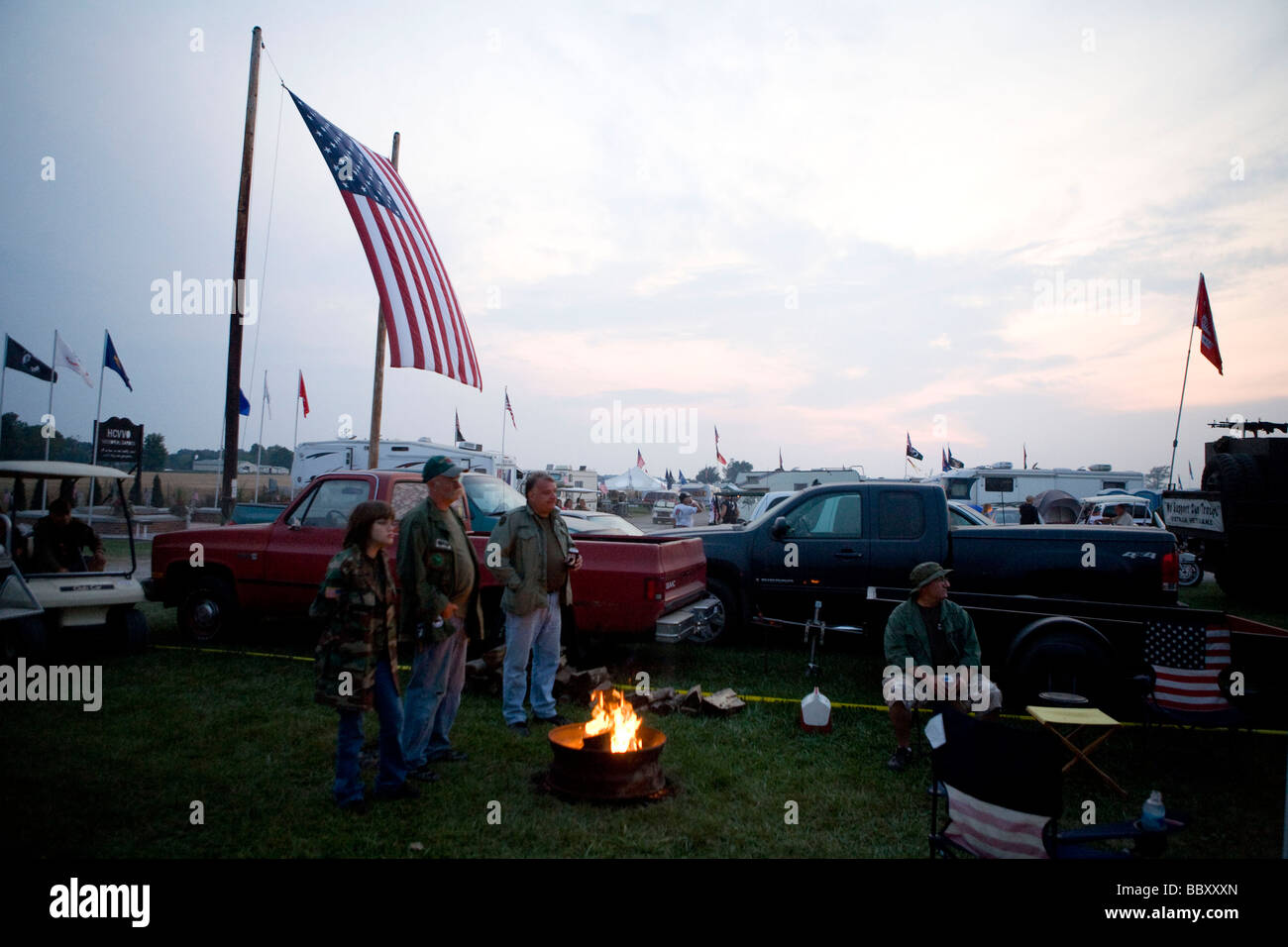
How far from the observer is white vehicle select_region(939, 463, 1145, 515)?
26000mm

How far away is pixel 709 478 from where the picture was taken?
130 m

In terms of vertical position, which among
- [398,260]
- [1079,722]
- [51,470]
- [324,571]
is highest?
[398,260]

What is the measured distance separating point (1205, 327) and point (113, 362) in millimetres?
26438

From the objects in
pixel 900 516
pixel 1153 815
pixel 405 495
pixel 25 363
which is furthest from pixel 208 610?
pixel 25 363

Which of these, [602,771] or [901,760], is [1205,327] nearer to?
[901,760]

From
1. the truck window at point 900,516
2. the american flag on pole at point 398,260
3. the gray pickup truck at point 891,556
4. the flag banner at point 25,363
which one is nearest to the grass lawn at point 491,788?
the gray pickup truck at point 891,556

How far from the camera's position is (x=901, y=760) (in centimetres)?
526

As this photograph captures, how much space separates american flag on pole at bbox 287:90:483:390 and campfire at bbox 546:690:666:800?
5179 millimetres

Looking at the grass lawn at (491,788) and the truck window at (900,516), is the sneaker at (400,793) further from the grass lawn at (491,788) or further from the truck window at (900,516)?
the truck window at (900,516)

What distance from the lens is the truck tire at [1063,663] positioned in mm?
6020

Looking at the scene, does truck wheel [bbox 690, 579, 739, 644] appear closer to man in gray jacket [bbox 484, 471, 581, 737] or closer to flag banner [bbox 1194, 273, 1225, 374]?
man in gray jacket [bbox 484, 471, 581, 737]

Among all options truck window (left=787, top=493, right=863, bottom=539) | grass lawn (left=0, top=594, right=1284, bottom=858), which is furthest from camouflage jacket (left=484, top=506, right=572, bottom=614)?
truck window (left=787, top=493, right=863, bottom=539)
